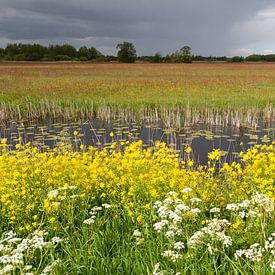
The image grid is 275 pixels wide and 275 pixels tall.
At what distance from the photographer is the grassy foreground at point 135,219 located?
3.46 meters

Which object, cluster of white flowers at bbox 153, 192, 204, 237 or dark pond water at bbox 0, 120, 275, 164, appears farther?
dark pond water at bbox 0, 120, 275, 164

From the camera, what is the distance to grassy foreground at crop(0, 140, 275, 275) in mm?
3455

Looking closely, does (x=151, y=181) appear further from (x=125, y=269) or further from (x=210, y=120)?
(x=210, y=120)

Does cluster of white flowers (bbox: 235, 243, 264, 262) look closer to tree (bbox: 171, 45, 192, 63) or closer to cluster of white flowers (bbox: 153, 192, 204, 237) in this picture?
cluster of white flowers (bbox: 153, 192, 204, 237)

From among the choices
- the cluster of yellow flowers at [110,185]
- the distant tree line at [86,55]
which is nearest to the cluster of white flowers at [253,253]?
the cluster of yellow flowers at [110,185]

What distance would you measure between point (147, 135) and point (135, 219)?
8.92m

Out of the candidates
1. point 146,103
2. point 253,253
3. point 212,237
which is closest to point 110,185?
point 212,237

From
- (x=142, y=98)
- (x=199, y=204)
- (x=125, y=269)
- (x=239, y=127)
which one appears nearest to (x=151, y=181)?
(x=199, y=204)

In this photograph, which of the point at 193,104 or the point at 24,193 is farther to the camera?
the point at 193,104

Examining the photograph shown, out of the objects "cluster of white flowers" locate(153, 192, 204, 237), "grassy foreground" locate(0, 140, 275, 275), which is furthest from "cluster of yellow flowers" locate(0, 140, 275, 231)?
"cluster of white flowers" locate(153, 192, 204, 237)

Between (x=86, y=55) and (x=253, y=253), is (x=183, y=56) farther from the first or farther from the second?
(x=253, y=253)

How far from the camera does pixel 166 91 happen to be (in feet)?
77.3

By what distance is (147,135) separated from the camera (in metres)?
13.6

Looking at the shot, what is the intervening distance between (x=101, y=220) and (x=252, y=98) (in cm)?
1701
